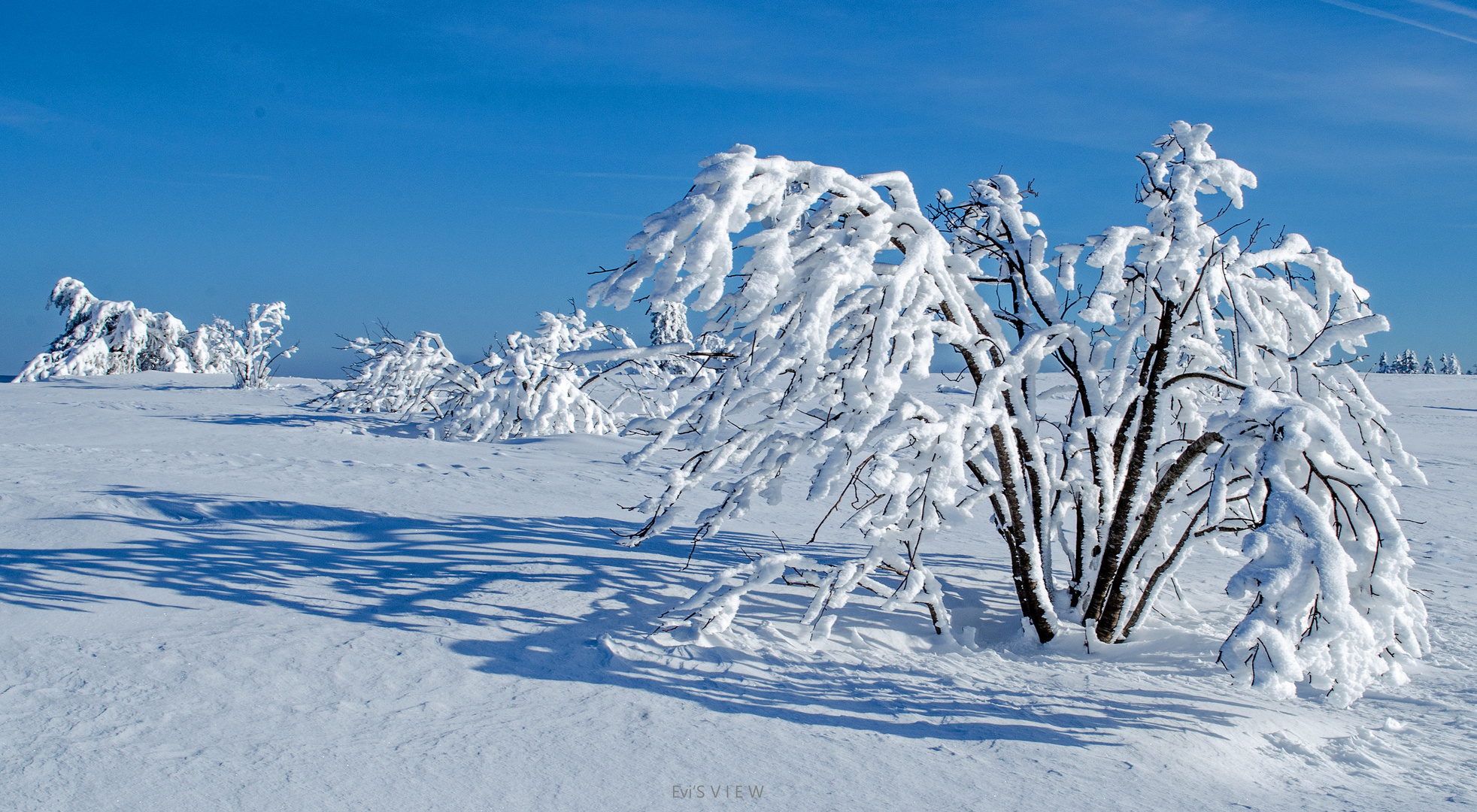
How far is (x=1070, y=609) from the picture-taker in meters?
4.24

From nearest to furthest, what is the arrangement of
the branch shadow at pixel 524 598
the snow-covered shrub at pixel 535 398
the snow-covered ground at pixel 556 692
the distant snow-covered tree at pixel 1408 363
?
the snow-covered ground at pixel 556 692 < the branch shadow at pixel 524 598 < the snow-covered shrub at pixel 535 398 < the distant snow-covered tree at pixel 1408 363

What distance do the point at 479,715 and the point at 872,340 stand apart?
1.98 meters

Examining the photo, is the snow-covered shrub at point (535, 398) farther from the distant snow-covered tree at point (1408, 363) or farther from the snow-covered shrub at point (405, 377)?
the distant snow-covered tree at point (1408, 363)

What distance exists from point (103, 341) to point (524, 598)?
32.2m

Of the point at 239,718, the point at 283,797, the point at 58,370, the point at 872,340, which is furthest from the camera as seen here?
the point at 58,370

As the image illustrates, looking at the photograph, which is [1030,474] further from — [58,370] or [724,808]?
[58,370]

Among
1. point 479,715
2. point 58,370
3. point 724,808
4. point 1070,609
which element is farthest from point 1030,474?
point 58,370

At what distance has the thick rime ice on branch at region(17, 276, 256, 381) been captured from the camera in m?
27.2

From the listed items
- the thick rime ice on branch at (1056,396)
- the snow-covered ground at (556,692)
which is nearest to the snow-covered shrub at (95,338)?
the snow-covered ground at (556,692)

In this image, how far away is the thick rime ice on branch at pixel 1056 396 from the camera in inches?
111

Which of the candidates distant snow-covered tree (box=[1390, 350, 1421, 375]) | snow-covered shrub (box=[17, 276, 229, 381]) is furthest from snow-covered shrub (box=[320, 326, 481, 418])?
distant snow-covered tree (box=[1390, 350, 1421, 375])

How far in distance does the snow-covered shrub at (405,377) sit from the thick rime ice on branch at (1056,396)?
1067 cm

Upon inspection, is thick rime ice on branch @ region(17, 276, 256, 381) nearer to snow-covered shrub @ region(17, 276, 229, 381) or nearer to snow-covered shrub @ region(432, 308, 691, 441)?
snow-covered shrub @ region(17, 276, 229, 381)

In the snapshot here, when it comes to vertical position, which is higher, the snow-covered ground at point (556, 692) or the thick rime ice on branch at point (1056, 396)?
the thick rime ice on branch at point (1056, 396)
